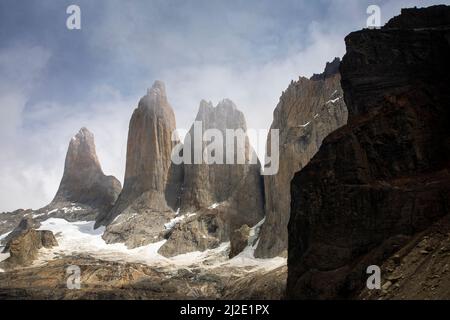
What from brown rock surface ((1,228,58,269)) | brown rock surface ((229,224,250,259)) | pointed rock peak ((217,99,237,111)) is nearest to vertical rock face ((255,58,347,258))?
brown rock surface ((229,224,250,259))

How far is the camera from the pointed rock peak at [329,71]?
95.8 meters

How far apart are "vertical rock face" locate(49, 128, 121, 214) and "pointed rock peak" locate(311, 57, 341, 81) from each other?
68.2 metres

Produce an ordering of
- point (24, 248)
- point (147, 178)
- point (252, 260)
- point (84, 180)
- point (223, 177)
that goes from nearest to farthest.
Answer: point (252, 260)
point (24, 248)
point (223, 177)
point (147, 178)
point (84, 180)

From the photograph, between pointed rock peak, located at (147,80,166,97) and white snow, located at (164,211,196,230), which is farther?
pointed rock peak, located at (147,80,166,97)

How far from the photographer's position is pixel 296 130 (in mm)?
91000

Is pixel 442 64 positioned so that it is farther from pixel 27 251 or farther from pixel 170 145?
pixel 170 145

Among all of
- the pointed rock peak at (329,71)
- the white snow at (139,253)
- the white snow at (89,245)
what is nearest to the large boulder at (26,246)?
the white snow at (139,253)

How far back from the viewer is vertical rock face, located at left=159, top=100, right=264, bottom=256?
341ft

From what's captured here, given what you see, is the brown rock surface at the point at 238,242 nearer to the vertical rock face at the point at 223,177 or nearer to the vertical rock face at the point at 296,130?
the vertical rock face at the point at 296,130

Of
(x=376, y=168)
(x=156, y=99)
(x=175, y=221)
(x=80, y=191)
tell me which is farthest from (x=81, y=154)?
(x=376, y=168)

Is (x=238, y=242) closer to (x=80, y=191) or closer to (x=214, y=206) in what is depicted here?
(x=214, y=206)

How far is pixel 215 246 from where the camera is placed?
102 meters

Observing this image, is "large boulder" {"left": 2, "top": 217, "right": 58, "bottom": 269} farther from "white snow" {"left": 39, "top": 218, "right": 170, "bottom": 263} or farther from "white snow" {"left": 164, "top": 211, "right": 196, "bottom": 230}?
"white snow" {"left": 164, "top": 211, "right": 196, "bottom": 230}

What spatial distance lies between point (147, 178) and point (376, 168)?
101 metres
